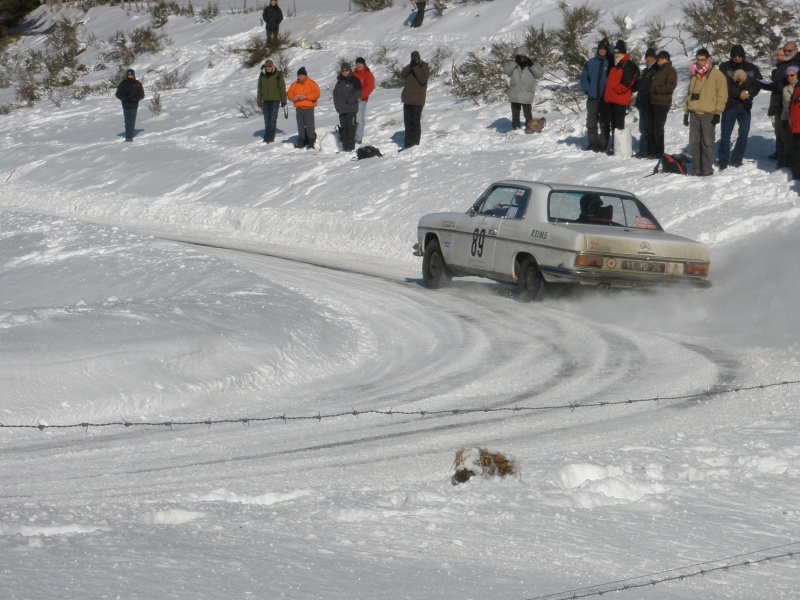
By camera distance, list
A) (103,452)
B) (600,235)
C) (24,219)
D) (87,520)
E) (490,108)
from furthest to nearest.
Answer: (490,108) → (24,219) → (600,235) → (103,452) → (87,520)

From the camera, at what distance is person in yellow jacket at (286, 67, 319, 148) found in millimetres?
24094

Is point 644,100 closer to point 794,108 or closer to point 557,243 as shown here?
point 794,108

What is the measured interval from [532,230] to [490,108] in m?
13.0

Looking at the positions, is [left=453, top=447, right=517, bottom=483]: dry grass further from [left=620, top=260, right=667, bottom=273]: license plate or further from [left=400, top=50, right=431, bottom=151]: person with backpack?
[left=400, top=50, right=431, bottom=151]: person with backpack

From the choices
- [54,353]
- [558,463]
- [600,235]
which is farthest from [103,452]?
[600,235]

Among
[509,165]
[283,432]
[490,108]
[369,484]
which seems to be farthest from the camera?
[490,108]

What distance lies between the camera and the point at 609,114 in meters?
19.8

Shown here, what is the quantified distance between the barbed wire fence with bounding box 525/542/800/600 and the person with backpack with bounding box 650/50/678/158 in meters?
13.7

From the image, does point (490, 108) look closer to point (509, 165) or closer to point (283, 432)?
point (509, 165)

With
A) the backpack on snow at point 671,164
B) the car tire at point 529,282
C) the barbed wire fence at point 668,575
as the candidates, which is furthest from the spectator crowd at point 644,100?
the barbed wire fence at point 668,575

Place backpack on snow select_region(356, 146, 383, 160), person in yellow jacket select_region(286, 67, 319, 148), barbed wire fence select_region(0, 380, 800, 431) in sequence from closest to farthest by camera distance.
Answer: barbed wire fence select_region(0, 380, 800, 431) → backpack on snow select_region(356, 146, 383, 160) → person in yellow jacket select_region(286, 67, 319, 148)

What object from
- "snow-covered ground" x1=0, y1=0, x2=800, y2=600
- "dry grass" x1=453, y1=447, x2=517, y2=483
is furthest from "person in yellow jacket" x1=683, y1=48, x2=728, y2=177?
"dry grass" x1=453, y1=447, x2=517, y2=483

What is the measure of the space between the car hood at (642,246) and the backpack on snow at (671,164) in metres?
6.06

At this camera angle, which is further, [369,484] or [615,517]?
[369,484]
